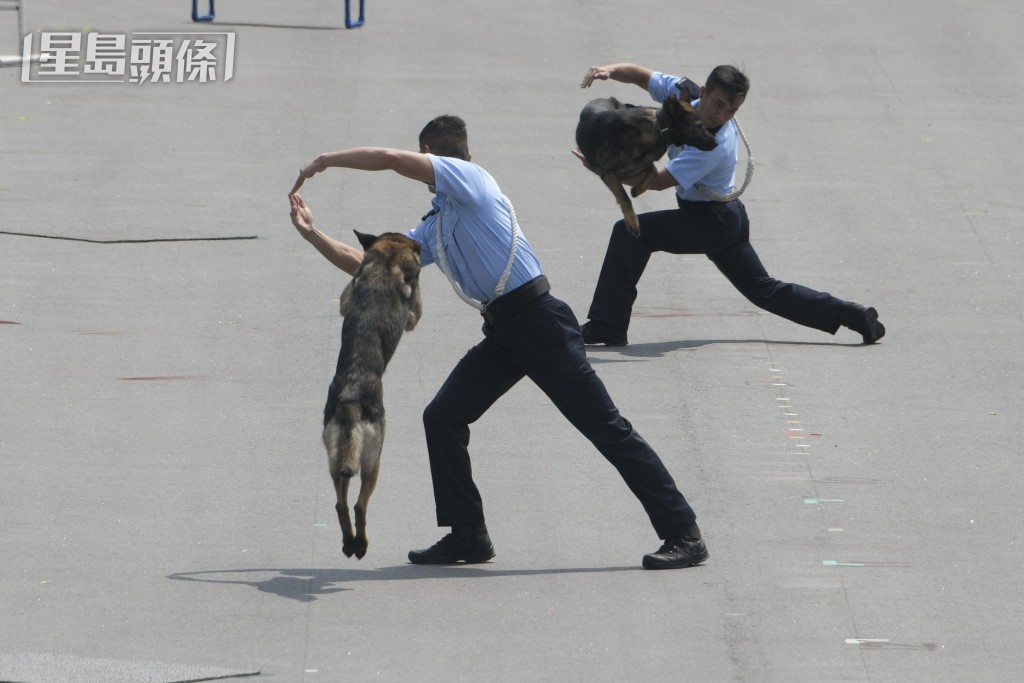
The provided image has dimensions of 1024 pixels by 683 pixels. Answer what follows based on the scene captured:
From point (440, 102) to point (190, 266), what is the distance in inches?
197

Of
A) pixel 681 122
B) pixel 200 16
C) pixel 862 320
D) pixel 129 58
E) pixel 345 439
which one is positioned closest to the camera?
pixel 345 439

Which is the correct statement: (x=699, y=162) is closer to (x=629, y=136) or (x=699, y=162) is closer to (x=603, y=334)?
(x=603, y=334)

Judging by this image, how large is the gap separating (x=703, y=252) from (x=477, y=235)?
4082 millimetres

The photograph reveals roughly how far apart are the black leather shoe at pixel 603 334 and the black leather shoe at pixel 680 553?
3.61 meters

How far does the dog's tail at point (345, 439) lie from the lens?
254 inches

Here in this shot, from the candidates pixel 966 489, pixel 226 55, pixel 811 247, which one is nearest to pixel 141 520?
pixel 966 489

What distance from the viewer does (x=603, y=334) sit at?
10578 mm

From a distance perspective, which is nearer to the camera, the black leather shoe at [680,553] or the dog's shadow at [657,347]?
the black leather shoe at [680,553]

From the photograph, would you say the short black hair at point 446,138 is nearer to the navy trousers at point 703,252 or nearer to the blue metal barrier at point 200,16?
the navy trousers at point 703,252

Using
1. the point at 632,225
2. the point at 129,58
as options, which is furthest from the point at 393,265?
the point at 129,58

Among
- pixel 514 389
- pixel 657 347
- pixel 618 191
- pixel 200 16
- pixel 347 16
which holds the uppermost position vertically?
pixel 618 191

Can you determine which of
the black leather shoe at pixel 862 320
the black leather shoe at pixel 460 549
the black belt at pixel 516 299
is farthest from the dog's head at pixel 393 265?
the black leather shoe at pixel 862 320

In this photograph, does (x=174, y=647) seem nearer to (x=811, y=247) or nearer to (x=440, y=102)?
(x=811, y=247)

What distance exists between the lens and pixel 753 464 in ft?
27.5
